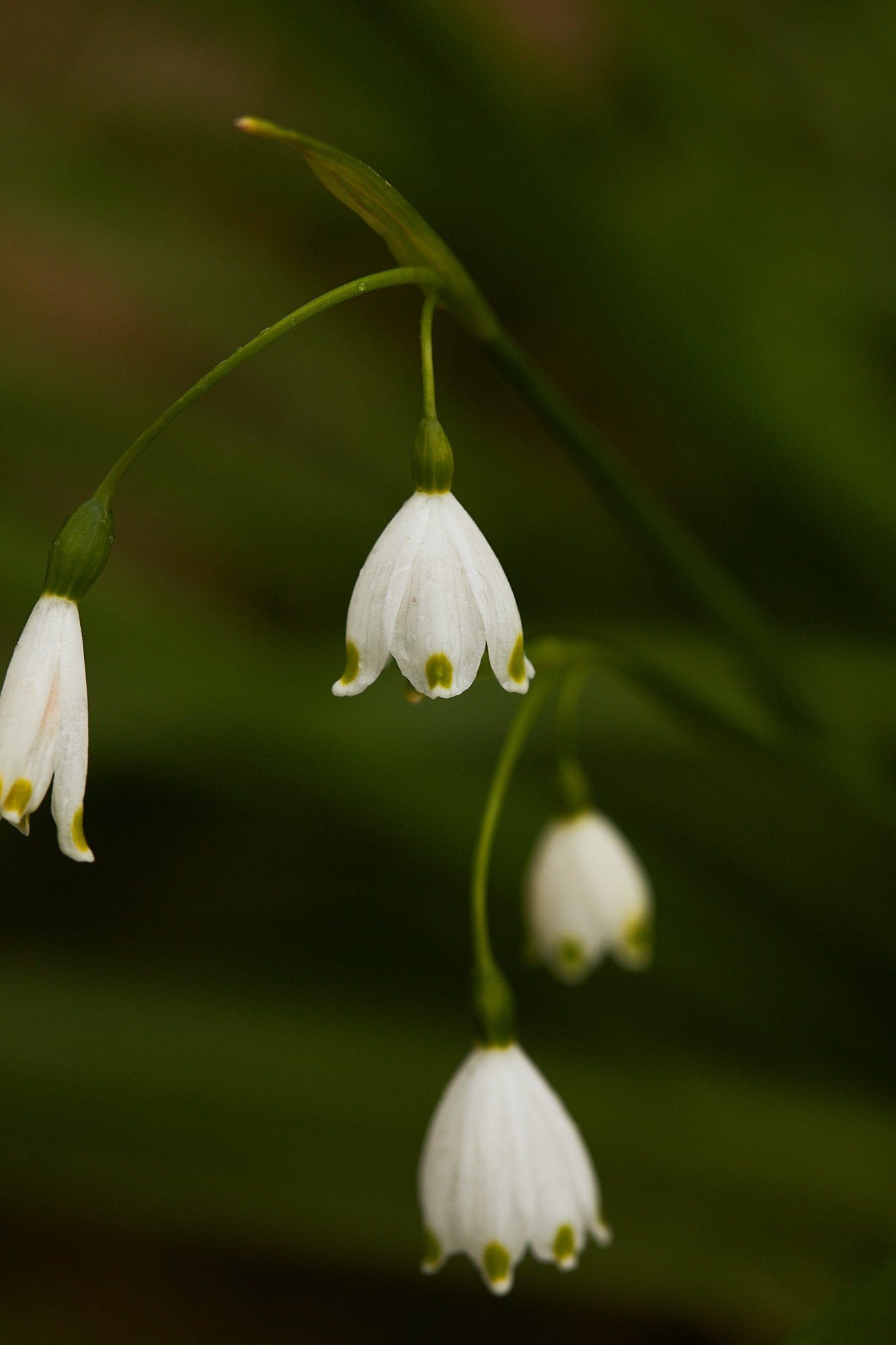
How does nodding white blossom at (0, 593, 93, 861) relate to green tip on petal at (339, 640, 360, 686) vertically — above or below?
below

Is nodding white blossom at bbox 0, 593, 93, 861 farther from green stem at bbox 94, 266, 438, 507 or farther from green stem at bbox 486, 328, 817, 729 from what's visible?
green stem at bbox 486, 328, 817, 729

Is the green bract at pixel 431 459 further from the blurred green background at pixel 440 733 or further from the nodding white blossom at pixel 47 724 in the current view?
the blurred green background at pixel 440 733

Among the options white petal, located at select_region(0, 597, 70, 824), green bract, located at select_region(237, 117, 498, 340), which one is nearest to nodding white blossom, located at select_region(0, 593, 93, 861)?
white petal, located at select_region(0, 597, 70, 824)

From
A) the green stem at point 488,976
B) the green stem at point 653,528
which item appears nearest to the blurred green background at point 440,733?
the green stem at point 653,528

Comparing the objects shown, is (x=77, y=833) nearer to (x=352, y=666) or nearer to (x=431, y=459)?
(x=352, y=666)

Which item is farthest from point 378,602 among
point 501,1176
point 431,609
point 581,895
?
point 581,895

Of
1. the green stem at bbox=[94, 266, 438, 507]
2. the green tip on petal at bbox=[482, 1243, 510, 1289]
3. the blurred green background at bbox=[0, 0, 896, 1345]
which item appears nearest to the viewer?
the green stem at bbox=[94, 266, 438, 507]

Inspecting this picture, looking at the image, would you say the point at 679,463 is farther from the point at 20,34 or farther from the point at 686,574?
the point at 20,34
